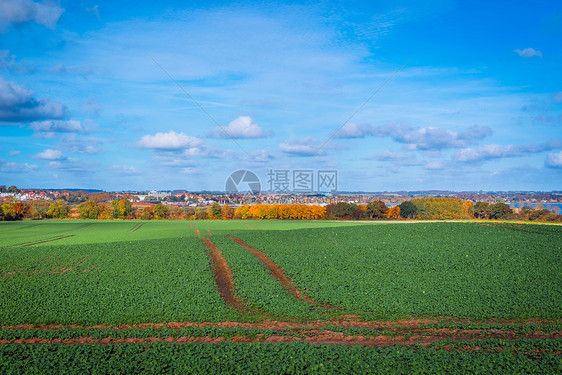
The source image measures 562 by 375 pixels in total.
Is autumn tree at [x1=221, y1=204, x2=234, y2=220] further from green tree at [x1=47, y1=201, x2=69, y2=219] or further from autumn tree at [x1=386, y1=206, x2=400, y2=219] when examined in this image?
autumn tree at [x1=386, y1=206, x2=400, y2=219]

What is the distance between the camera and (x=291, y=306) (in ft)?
71.6

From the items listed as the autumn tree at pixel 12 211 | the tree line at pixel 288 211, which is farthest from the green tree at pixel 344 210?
the autumn tree at pixel 12 211

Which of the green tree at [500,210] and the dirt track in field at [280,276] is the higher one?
the green tree at [500,210]

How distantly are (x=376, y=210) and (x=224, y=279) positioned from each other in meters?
94.5

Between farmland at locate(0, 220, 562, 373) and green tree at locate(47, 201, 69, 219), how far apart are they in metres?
84.6

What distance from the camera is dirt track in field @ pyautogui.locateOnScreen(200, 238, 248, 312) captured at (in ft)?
76.2

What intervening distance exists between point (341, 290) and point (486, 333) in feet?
28.8

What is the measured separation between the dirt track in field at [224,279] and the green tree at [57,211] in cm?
9481

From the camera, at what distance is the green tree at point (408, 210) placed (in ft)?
379

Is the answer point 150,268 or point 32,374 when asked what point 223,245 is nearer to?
point 150,268

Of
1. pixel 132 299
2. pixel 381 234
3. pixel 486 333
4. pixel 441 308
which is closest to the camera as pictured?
pixel 486 333

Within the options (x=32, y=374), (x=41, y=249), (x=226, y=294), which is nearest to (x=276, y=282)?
(x=226, y=294)

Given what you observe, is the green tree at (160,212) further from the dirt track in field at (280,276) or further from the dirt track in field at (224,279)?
the dirt track in field at (280,276)

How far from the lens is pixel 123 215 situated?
116 metres
